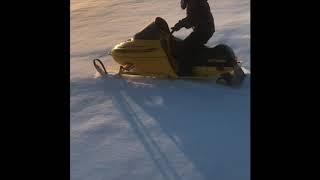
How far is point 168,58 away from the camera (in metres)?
6.83

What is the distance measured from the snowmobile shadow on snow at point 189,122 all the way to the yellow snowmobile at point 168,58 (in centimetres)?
16

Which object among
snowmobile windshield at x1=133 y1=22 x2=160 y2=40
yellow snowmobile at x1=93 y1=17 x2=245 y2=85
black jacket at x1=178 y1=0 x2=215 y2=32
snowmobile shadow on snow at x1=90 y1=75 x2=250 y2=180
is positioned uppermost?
black jacket at x1=178 y1=0 x2=215 y2=32

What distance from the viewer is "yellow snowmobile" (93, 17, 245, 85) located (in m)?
Answer: 6.72

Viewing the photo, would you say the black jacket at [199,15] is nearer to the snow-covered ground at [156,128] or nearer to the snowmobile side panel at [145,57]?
the snowmobile side panel at [145,57]

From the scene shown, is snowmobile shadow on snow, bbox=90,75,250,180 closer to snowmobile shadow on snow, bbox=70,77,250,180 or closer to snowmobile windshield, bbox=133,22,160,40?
snowmobile shadow on snow, bbox=70,77,250,180

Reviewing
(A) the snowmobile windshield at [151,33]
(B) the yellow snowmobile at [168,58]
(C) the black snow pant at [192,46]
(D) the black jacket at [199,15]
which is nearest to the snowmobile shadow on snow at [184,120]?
(B) the yellow snowmobile at [168,58]

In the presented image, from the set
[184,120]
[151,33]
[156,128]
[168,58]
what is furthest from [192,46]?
[156,128]

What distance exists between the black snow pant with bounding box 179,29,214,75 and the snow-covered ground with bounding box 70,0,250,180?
26cm

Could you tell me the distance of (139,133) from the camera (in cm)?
527

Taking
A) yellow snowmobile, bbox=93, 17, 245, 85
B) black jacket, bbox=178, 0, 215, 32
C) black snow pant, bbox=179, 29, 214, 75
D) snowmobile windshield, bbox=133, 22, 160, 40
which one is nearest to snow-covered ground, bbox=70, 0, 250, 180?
yellow snowmobile, bbox=93, 17, 245, 85

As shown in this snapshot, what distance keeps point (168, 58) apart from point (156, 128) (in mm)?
1628

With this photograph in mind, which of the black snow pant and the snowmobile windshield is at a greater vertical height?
the snowmobile windshield
